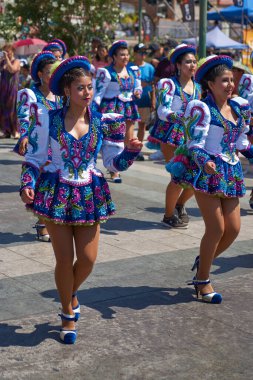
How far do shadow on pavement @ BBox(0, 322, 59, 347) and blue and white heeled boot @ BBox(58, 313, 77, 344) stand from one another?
8 cm

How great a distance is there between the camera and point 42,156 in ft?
18.0

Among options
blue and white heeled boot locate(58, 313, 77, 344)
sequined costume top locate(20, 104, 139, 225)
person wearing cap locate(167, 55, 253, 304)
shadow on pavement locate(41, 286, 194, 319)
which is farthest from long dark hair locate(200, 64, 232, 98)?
blue and white heeled boot locate(58, 313, 77, 344)

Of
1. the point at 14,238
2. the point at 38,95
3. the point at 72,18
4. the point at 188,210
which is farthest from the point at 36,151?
the point at 72,18

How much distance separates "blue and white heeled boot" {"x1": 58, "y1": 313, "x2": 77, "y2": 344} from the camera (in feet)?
17.2

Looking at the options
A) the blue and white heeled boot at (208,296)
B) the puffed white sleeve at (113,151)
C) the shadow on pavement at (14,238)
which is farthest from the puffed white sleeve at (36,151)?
the shadow on pavement at (14,238)

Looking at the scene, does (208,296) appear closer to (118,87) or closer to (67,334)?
(67,334)

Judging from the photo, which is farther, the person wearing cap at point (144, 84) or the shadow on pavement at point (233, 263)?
the person wearing cap at point (144, 84)

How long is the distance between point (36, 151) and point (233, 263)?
264 centimetres

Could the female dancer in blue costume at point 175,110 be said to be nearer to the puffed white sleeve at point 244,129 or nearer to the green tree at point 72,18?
the puffed white sleeve at point 244,129

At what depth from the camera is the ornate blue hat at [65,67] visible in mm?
5237

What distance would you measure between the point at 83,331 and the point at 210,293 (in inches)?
46.0

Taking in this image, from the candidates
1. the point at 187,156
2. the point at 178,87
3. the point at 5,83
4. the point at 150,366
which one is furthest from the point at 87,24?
the point at 150,366

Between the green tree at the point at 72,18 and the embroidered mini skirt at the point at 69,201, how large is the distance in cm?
1663

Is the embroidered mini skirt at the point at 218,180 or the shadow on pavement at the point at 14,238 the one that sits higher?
the embroidered mini skirt at the point at 218,180
